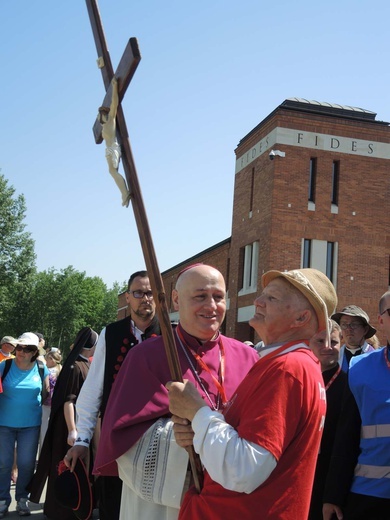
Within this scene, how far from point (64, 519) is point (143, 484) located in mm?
4667

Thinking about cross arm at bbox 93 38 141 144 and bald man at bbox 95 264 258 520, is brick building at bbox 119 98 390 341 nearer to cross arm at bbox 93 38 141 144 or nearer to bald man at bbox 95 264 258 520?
bald man at bbox 95 264 258 520

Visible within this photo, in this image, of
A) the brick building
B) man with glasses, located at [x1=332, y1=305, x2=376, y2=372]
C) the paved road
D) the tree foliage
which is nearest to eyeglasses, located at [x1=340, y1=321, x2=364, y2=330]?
man with glasses, located at [x1=332, y1=305, x2=376, y2=372]

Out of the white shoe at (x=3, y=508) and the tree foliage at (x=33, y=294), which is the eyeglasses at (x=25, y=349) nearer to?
the white shoe at (x=3, y=508)

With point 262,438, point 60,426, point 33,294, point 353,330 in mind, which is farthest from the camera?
point 33,294

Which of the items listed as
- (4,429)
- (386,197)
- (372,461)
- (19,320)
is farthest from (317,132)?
(19,320)

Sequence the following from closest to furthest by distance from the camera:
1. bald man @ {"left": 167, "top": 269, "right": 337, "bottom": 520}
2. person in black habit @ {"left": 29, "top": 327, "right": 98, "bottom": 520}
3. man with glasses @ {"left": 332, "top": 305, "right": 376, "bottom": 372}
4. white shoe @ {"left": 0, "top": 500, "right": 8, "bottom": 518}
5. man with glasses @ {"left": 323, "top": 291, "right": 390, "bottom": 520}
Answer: bald man @ {"left": 167, "top": 269, "right": 337, "bottom": 520}, man with glasses @ {"left": 323, "top": 291, "right": 390, "bottom": 520}, man with glasses @ {"left": 332, "top": 305, "right": 376, "bottom": 372}, person in black habit @ {"left": 29, "top": 327, "right": 98, "bottom": 520}, white shoe @ {"left": 0, "top": 500, "right": 8, "bottom": 518}

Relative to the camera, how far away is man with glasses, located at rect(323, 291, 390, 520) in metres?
3.79

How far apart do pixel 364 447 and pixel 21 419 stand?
520 cm

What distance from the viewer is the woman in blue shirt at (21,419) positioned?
785cm

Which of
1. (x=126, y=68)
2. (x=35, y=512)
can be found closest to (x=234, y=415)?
(x=126, y=68)

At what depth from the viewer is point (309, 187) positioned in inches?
1164

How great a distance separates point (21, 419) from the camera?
8.03m

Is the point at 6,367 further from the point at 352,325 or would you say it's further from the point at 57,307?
the point at 57,307

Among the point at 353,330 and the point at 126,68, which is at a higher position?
the point at 126,68
